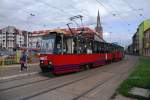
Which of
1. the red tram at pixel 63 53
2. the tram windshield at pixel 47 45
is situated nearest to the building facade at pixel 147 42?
the red tram at pixel 63 53

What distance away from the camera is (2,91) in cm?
1241

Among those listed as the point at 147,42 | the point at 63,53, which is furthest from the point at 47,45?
the point at 147,42

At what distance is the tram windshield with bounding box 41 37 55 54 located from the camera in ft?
67.9

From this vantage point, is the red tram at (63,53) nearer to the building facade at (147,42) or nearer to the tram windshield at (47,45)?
the tram windshield at (47,45)

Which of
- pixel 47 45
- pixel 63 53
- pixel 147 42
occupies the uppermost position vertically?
pixel 147 42

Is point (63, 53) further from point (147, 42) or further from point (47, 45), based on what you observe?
point (147, 42)

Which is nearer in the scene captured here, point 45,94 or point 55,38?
point 45,94

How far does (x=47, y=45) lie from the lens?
2103cm

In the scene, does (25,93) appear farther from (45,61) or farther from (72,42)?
(72,42)

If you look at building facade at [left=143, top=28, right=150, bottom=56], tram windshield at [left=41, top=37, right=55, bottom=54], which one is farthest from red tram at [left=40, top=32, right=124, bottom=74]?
building facade at [left=143, top=28, right=150, bottom=56]

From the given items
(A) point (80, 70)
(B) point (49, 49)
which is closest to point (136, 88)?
(B) point (49, 49)

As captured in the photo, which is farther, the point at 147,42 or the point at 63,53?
the point at 147,42

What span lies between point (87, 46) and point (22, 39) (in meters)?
138

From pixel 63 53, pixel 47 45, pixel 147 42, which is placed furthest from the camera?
pixel 147 42
